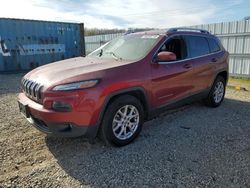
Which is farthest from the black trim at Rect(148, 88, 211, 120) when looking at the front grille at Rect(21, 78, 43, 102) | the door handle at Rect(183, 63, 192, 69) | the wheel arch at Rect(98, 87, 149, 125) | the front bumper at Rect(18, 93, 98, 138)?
the front grille at Rect(21, 78, 43, 102)

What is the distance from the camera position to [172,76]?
165 inches

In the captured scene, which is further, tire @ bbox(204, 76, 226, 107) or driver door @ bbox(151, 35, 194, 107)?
tire @ bbox(204, 76, 226, 107)

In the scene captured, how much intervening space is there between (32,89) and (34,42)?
405 inches

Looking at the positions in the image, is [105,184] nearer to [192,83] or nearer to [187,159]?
[187,159]

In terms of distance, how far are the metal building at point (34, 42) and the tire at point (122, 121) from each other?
34.1 ft

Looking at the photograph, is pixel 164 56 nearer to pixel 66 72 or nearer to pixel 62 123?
pixel 66 72

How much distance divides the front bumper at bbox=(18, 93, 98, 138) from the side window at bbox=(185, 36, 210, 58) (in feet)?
8.62

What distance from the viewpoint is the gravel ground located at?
284 centimetres

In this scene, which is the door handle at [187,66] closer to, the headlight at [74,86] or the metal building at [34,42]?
the headlight at [74,86]

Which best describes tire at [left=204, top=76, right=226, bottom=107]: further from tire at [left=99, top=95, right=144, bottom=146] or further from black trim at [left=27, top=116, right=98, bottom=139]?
black trim at [left=27, top=116, right=98, bottom=139]

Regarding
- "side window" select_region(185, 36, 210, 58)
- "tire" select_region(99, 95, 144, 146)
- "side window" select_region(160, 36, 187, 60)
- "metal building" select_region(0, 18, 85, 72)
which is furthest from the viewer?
"metal building" select_region(0, 18, 85, 72)

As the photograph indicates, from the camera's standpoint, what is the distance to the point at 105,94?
3.23 meters

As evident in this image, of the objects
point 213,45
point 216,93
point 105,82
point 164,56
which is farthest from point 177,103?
point 213,45

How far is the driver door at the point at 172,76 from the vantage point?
12.9 ft
